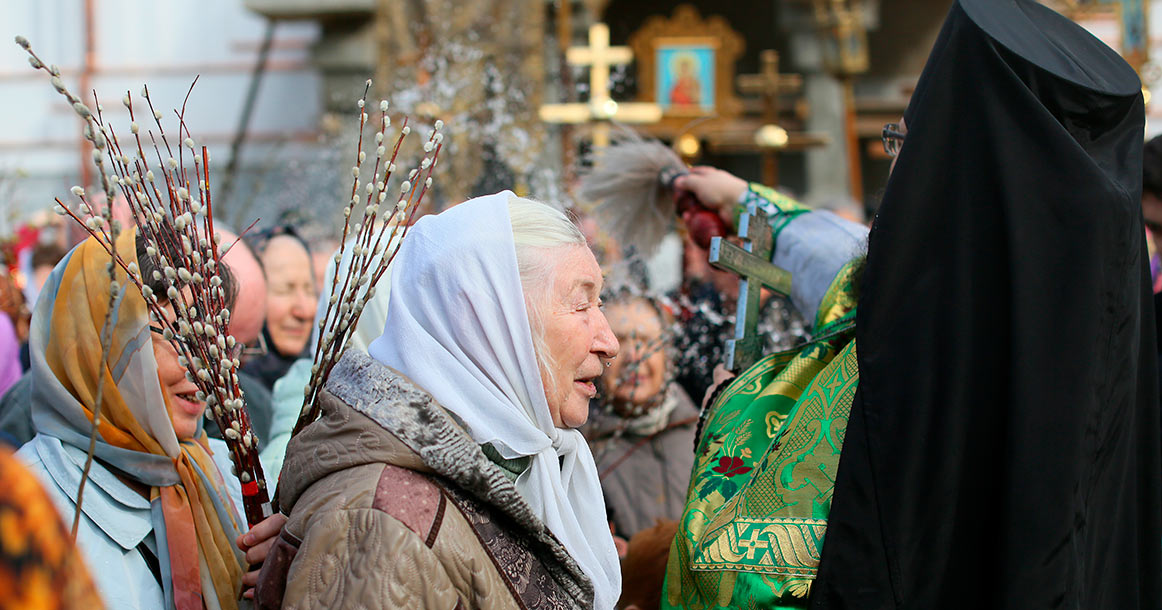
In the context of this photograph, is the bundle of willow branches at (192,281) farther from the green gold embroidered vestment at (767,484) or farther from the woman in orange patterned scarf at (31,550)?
the woman in orange patterned scarf at (31,550)

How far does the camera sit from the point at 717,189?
2.79 meters

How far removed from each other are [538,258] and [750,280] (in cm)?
98

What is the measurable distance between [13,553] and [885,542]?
1.38 meters

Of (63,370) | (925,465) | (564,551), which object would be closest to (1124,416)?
(925,465)

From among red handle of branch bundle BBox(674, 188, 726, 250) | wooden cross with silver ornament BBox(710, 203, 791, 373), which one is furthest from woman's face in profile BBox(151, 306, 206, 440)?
red handle of branch bundle BBox(674, 188, 726, 250)

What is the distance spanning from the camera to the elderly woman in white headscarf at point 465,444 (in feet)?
4.49

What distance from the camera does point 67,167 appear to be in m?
10.5

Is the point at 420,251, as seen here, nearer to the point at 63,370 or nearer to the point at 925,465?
the point at 63,370

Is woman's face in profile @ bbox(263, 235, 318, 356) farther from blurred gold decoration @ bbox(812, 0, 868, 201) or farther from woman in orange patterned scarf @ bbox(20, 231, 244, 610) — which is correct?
blurred gold decoration @ bbox(812, 0, 868, 201)

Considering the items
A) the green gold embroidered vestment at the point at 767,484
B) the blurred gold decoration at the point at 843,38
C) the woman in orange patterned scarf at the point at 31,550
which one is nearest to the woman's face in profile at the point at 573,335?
the green gold embroidered vestment at the point at 767,484

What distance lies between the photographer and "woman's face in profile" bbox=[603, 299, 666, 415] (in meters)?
3.59

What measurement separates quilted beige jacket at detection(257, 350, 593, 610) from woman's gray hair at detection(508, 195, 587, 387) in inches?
8.7

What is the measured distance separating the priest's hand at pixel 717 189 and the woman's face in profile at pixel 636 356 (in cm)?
84

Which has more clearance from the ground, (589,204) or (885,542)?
(589,204)
